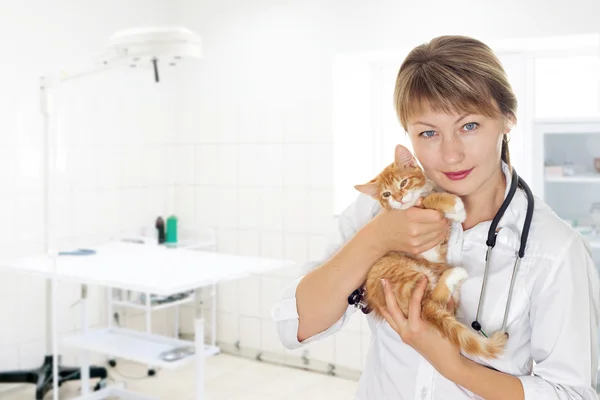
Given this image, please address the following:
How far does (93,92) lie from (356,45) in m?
1.49

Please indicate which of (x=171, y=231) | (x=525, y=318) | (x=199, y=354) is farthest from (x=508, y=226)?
(x=171, y=231)

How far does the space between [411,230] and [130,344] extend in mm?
2138

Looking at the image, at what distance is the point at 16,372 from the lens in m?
3.11

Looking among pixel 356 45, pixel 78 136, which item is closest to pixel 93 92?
pixel 78 136

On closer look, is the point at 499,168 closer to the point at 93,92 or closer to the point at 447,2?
the point at 447,2

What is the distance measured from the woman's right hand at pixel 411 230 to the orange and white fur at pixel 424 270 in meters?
0.03

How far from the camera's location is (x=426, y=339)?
3.30ft

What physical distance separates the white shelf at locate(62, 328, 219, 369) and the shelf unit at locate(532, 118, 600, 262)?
1.88 meters

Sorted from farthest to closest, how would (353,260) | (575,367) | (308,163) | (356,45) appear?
(308,163), (356,45), (353,260), (575,367)

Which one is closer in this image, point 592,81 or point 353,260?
point 353,260

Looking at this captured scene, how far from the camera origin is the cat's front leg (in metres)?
1.09

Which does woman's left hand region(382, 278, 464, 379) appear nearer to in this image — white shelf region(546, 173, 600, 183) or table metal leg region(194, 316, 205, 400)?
table metal leg region(194, 316, 205, 400)

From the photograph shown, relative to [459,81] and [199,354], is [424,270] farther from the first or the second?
[199,354]

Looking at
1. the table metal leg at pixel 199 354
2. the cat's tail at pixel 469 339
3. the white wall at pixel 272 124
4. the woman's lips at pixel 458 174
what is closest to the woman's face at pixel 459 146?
the woman's lips at pixel 458 174
